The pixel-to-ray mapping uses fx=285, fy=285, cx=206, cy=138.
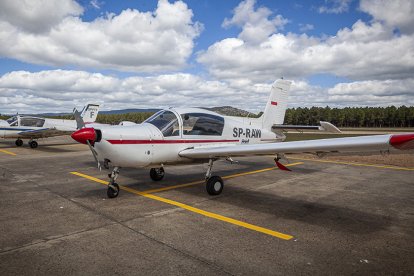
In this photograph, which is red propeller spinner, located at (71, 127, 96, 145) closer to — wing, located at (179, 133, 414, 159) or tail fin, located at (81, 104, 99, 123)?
wing, located at (179, 133, 414, 159)

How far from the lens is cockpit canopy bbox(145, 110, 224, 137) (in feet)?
25.2

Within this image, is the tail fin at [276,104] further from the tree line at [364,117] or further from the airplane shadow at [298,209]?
the tree line at [364,117]

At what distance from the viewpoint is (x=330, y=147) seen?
5297mm

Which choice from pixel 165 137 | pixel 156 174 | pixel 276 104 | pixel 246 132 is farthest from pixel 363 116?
pixel 165 137

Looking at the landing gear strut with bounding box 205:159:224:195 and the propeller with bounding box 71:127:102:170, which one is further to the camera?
the landing gear strut with bounding box 205:159:224:195

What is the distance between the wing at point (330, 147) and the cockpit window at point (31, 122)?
63.5 feet

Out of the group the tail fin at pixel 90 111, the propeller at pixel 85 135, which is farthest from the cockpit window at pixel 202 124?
the tail fin at pixel 90 111

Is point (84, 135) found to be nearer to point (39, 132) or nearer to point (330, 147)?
point (330, 147)

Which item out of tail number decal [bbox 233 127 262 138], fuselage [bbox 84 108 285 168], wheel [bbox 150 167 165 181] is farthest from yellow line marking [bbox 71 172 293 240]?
tail number decal [bbox 233 127 262 138]

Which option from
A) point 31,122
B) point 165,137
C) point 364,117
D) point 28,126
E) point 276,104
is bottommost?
point 165,137

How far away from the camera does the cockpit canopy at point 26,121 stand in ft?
70.6

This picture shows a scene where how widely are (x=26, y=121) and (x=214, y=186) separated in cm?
2019

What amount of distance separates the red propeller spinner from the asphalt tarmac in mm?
1568

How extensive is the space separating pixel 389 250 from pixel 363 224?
46.3 inches
